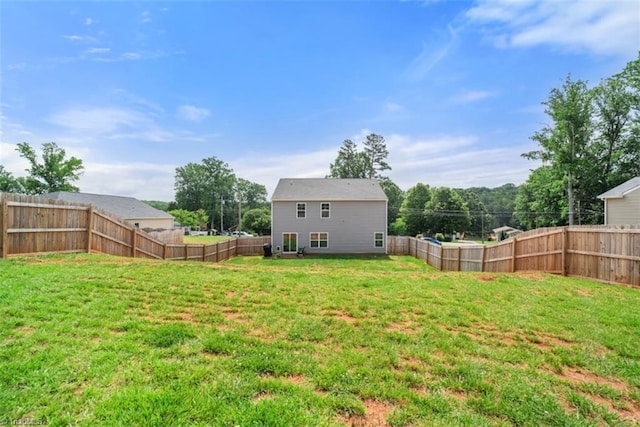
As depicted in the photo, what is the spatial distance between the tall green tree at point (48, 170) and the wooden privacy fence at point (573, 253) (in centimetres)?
4028

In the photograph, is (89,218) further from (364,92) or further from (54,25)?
(364,92)

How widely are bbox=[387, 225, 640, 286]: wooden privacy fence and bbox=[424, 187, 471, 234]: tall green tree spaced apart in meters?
36.0

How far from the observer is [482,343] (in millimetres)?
3799

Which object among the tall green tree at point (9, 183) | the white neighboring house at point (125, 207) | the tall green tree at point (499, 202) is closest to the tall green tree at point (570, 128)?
the white neighboring house at point (125, 207)

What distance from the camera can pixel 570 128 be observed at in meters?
23.5

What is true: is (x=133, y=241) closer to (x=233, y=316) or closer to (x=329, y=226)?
(x=233, y=316)

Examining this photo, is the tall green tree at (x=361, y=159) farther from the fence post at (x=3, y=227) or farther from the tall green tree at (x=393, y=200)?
the fence post at (x=3, y=227)

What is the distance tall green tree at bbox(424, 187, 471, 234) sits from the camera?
48.0 m

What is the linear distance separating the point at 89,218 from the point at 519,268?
14.8 meters

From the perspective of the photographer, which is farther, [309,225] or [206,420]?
[309,225]

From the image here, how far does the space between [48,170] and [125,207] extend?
433 inches

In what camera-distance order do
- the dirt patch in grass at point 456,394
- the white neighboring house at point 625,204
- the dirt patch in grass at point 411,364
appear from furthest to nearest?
the white neighboring house at point 625,204
the dirt patch in grass at point 411,364
the dirt patch in grass at point 456,394

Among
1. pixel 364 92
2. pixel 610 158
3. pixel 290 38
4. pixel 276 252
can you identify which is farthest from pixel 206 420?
pixel 610 158

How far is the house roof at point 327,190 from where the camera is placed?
79.9 feet
